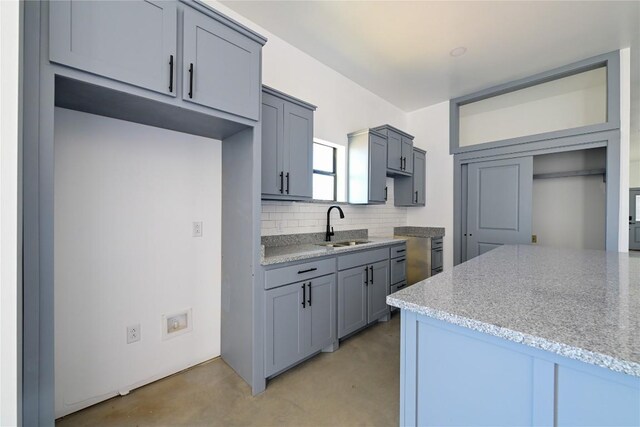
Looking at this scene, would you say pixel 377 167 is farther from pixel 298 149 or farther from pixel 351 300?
pixel 351 300

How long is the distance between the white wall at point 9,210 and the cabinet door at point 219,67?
26.0 inches

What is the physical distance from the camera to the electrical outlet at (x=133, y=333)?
6.06 feet

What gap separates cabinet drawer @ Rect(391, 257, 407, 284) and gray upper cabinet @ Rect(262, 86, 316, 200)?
1402 millimetres

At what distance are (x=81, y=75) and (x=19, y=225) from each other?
27.7 inches

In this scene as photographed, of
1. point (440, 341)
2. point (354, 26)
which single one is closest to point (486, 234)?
point (354, 26)

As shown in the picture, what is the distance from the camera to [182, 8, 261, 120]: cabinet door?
1515mm

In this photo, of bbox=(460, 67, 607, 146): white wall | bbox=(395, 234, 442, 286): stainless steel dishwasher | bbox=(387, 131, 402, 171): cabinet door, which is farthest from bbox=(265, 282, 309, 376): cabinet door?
bbox=(460, 67, 607, 146): white wall

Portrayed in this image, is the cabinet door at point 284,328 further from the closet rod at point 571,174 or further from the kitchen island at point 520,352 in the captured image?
the closet rod at point 571,174

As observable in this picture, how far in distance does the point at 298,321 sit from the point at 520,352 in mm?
1561

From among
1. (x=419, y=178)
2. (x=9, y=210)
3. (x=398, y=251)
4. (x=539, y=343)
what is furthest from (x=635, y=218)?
(x=9, y=210)

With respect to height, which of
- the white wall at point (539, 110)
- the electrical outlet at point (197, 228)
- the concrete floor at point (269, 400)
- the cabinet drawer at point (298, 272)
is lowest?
the concrete floor at point (269, 400)

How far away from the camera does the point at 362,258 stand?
2.67 metres

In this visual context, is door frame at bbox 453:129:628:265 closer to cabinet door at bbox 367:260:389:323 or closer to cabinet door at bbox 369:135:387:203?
cabinet door at bbox 369:135:387:203

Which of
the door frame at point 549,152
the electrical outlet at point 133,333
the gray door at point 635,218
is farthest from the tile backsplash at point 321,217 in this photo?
the gray door at point 635,218
